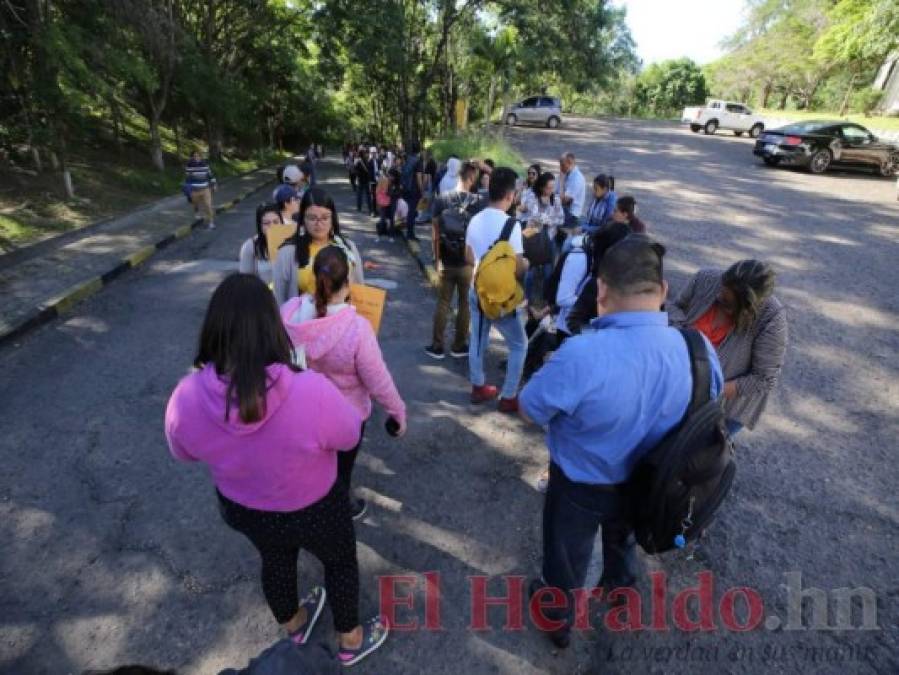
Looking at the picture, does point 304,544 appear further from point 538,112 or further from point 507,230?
point 538,112

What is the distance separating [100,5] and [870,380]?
15.4 m

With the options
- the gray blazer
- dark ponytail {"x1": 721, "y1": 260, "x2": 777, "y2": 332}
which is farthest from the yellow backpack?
dark ponytail {"x1": 721, "y1": 260, "x2": 777, "y2": 332}

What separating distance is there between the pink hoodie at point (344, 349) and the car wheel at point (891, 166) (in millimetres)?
18398

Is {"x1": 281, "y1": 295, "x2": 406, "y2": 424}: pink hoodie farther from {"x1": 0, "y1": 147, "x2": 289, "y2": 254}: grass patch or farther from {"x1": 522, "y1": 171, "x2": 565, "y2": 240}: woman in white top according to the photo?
{"x1": 0, "y1": 147, "x2": 289, "y2": 254}: grass patch

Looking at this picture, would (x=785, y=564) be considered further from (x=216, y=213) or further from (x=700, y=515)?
(x=216, y=213)

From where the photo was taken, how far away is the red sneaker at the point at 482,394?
14.1ft

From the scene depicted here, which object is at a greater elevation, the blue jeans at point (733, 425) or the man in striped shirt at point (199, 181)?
the man in striped shirt at point (199, 181)

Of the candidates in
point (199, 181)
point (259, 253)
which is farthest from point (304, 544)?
point (199, 181)

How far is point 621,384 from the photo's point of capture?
1692 millimetres

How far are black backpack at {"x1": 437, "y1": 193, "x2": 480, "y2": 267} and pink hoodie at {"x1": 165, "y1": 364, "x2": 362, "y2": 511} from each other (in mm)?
2906

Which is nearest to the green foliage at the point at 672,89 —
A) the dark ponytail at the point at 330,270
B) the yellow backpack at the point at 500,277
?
the yellow backpack at the point at 500,277

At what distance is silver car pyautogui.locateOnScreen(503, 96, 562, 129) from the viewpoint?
25.8m

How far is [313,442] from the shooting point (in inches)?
66.6

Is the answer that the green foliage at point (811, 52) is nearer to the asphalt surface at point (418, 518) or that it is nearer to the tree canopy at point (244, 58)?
the tree canopy at point (244, 58)
